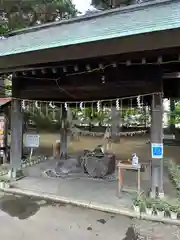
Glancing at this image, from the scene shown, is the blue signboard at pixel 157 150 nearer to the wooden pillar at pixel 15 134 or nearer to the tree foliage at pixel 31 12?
the wooden pillar at pixel 15 134

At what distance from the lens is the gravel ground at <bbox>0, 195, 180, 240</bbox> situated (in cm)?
320

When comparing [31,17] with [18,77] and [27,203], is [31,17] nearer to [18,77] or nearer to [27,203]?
[18,77]

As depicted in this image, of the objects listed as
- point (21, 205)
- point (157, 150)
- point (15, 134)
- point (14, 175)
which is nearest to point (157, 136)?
point (157, 150)

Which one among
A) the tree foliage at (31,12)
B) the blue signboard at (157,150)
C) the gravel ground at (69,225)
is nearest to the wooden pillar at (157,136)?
the blue signboard at (157,150)

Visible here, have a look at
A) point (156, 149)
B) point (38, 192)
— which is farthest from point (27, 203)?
point (156, 149)

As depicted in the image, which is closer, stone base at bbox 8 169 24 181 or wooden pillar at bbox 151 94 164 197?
wooden pillar at bbox 151 94 164 197

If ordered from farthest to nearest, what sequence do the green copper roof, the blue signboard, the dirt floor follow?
the dirt floor < the blue signboard < the green copper roof

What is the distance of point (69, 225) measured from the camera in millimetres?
3516

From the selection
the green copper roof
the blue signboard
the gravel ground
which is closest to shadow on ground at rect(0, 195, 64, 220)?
the gravel ground

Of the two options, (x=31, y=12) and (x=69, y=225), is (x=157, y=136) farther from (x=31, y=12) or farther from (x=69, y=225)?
(x=31, y=12)

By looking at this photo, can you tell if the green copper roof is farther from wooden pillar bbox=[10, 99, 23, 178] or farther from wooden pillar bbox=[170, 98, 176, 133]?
wooden pillar bbox=[170, 98, 176, 133]

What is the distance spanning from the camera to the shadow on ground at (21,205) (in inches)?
155

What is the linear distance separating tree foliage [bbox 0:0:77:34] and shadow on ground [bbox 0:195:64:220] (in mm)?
10211

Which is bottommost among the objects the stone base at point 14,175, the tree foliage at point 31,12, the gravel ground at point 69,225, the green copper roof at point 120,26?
the gravel ground at point 69,225
